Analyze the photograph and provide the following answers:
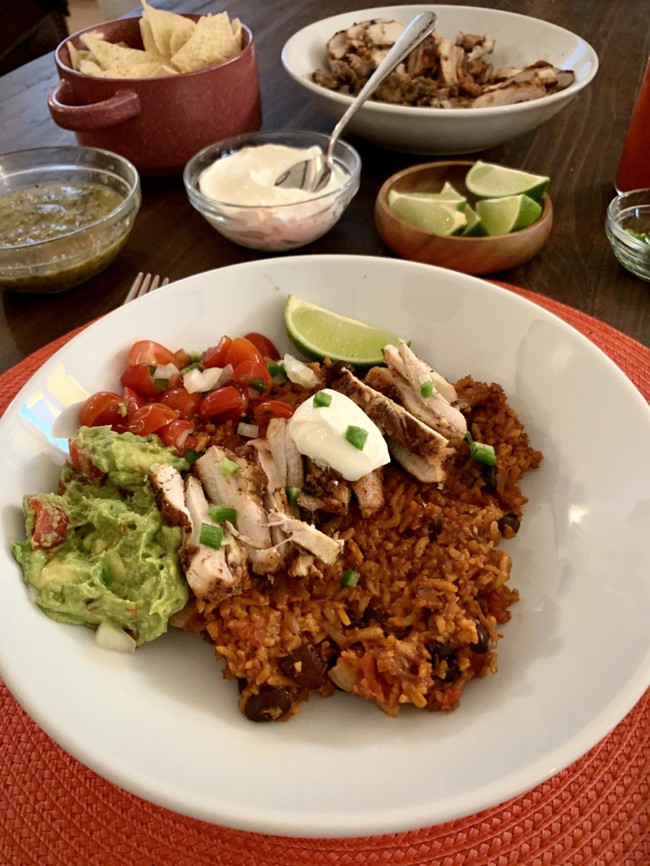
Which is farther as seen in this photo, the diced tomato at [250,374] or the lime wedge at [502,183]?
the lime wedge at [502,183]

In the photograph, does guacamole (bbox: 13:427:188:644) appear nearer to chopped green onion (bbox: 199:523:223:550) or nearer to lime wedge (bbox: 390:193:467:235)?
chopped green onion (bbox: 199:523:223:550)

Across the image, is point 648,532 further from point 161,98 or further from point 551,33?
point 551,33

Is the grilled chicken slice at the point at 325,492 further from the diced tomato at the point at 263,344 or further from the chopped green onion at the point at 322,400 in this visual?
the diced tomato at the point at 263,344

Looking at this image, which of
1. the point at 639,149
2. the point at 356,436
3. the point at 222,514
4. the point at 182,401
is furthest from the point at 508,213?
the point at 222,514

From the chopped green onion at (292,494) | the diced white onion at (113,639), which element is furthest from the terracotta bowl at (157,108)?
the diced white onion at (113,639)

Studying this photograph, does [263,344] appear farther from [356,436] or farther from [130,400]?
[356,436]

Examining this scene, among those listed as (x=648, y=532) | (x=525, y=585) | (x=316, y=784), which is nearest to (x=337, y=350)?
(x=525, y=585)

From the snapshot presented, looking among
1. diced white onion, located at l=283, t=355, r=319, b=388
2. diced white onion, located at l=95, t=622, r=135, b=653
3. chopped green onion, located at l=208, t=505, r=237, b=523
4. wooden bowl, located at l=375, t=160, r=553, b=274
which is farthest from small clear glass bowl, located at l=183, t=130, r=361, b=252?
diced white onion, located at l=95, t=622, r=135, b=653
